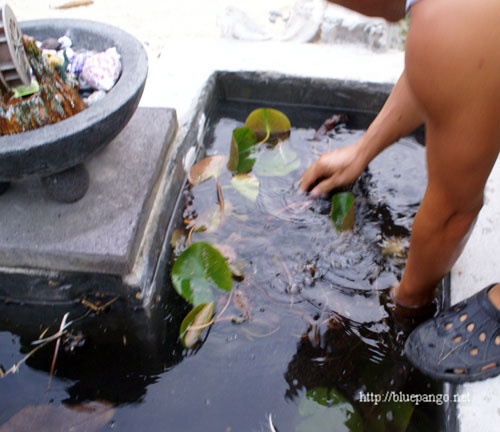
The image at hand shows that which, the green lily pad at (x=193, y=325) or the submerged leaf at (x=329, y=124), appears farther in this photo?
the submerged leaf at (x=329, y=124)

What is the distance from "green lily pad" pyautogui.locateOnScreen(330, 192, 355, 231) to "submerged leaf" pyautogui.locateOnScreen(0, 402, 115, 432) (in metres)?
1.03

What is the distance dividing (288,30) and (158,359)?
224cm

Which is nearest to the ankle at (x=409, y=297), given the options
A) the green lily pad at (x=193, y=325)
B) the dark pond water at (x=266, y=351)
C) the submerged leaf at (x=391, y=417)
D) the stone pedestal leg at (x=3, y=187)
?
the dark pond water at (x=266, y=351)

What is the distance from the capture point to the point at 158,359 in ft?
4.75

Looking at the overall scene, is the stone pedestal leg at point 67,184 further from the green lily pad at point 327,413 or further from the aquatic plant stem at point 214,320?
the green lily pad at point 327,413

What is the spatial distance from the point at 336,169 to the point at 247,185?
0.39 m

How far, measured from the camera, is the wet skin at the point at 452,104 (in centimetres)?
76

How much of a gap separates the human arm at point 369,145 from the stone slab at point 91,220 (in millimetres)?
666

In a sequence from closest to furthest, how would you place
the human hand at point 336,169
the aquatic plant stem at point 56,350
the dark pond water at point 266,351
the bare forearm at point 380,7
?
1. the bare forearm at point 380,7
2. the dark pond water at point 266,351
3. the aquatic plant stem at point 56,350
4. the human hand at point 336,169

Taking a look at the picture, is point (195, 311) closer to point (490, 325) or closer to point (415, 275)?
point (415, 275)

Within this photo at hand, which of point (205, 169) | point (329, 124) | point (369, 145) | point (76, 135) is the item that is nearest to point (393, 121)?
point (369, 145)

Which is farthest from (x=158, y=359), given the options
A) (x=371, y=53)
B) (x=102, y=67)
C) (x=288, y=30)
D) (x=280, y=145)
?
(x=288, y=30)

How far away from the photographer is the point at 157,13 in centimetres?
348

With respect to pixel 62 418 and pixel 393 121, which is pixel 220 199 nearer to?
pixel 393 121
